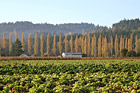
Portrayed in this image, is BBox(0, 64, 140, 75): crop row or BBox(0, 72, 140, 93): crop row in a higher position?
BBox(0, 64, 140, 75): crop row

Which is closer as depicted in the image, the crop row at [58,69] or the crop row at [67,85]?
the crop row at [67,85]

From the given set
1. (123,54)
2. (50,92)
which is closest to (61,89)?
(50,92)

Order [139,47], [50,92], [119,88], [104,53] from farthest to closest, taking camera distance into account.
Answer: [139,47]
[104,53]
[119,88]
[50,92]

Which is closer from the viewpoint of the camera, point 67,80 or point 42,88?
point 42,88

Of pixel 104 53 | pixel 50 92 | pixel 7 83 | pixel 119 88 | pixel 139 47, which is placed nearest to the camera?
pixel 50 92

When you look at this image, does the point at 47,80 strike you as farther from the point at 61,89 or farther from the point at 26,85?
the point at 61,89

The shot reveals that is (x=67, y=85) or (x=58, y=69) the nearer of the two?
(x=67, y=85)

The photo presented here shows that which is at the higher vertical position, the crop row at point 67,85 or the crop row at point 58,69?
the crop row at point 58,69

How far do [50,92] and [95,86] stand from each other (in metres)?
3.29

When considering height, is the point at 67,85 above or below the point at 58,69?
below

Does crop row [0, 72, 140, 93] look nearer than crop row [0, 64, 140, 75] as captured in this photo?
Yes

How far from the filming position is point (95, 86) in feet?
50.4

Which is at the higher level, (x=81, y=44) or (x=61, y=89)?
(x=81, y=44)

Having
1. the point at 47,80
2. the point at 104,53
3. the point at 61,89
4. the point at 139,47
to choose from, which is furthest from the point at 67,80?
the point at 139,47
